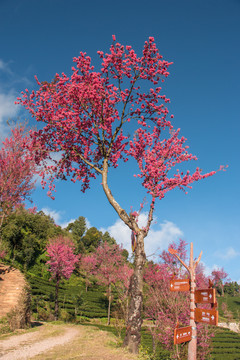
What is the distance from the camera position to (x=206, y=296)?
19.1 ft

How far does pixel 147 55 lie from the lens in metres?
9.28

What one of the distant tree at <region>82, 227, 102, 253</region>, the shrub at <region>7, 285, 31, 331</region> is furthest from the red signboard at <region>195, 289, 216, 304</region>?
the distant tree at <region>82, 227, 102, 253</region>

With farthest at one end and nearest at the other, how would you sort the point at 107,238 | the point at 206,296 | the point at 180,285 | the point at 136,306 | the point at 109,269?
the point at 107,238 → the point at 109,269 → the point at 136,306 → the point at 180,285 → the point at 206,296

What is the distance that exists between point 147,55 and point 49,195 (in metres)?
6.91

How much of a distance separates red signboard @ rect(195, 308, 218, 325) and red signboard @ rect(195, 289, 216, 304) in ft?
0.67

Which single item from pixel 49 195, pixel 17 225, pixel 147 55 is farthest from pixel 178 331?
pixel 17 225

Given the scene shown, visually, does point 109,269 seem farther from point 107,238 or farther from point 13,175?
point 107,238

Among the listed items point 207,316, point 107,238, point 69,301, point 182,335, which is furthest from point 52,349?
point 107,238

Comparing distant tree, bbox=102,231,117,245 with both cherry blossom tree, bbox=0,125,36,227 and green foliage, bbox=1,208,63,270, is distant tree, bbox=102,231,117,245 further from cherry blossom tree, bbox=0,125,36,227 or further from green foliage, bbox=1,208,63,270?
cherry blossom tree, bbox=0,125,36,227

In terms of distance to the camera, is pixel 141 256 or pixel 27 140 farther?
pixel 27 140

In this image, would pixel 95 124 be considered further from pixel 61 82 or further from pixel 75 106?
pixel 61 82

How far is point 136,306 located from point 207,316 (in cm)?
233

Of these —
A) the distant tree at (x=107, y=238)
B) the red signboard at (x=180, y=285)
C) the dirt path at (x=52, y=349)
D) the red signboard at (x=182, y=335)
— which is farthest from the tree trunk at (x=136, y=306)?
the distant tree at (x=107, y=238)

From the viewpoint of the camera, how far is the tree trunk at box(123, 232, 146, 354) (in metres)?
6.96
